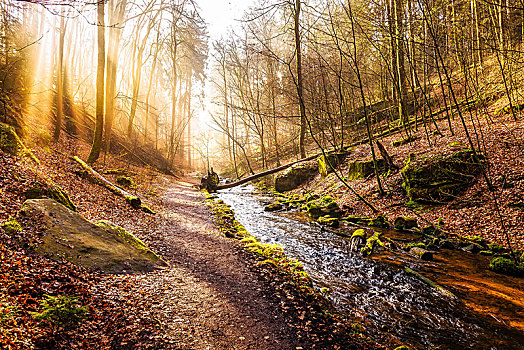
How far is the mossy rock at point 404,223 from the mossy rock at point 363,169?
344cm

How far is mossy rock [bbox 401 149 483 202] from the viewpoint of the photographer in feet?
25.5

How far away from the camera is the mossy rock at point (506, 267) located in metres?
4.78

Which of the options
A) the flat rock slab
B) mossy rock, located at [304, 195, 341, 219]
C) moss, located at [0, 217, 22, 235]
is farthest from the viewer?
mossy rock, located at [304, 195, 341, 219]

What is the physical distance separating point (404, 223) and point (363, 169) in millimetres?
4232

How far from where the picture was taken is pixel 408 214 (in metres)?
8.15

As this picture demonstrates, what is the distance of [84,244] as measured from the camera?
398cm

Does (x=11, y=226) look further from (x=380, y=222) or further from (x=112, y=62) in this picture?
(x=112, y=62)

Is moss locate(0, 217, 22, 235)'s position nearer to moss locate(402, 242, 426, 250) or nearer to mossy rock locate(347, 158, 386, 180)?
moss locate(402, 242, 426, 250)

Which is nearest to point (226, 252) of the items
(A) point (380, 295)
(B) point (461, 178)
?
(A) point (380, 295)

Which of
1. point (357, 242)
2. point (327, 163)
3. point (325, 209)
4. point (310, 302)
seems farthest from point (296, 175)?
point (310, 302)

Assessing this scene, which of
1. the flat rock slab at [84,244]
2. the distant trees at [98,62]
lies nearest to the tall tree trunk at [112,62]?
the distant trees at [98,62]

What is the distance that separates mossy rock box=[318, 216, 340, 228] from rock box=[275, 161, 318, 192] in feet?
20.4

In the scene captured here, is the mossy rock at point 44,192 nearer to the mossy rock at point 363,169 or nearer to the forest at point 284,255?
the forest at point 284,255

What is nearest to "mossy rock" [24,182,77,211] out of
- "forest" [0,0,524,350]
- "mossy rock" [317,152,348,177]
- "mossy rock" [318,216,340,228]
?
"forest" [0,0,524,350]
